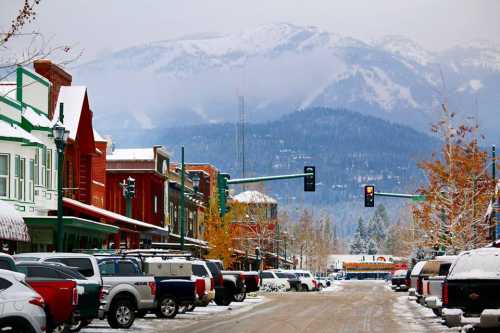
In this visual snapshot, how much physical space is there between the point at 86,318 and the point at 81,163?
119 ft

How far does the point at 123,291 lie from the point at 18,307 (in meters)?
13.8

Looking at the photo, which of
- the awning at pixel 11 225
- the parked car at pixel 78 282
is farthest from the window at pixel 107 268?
the awning at pixel 11 225

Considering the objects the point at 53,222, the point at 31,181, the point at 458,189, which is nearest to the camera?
the point at 53,222

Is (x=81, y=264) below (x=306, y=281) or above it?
above

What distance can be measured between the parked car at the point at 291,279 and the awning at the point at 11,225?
50359mm

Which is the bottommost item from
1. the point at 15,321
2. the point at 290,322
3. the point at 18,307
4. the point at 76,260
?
the point at 290,322

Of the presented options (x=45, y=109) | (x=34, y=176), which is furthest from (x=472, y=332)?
(x=45, y=109)

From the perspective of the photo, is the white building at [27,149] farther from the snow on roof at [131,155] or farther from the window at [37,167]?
the snow on roof at [131,155]

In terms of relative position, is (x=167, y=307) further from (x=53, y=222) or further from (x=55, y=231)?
(x=55, y=231)

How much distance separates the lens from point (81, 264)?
3025 centimetres

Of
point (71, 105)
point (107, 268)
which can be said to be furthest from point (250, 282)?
point (107, 268)

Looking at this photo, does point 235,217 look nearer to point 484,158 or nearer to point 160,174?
point 160,174

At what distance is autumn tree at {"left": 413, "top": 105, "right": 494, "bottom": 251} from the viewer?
60.5 metres

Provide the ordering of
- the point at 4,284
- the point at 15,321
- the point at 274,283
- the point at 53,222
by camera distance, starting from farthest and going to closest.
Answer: the point at 274,283, the point at 53,222, the point at 4,284, the point at 15,321
